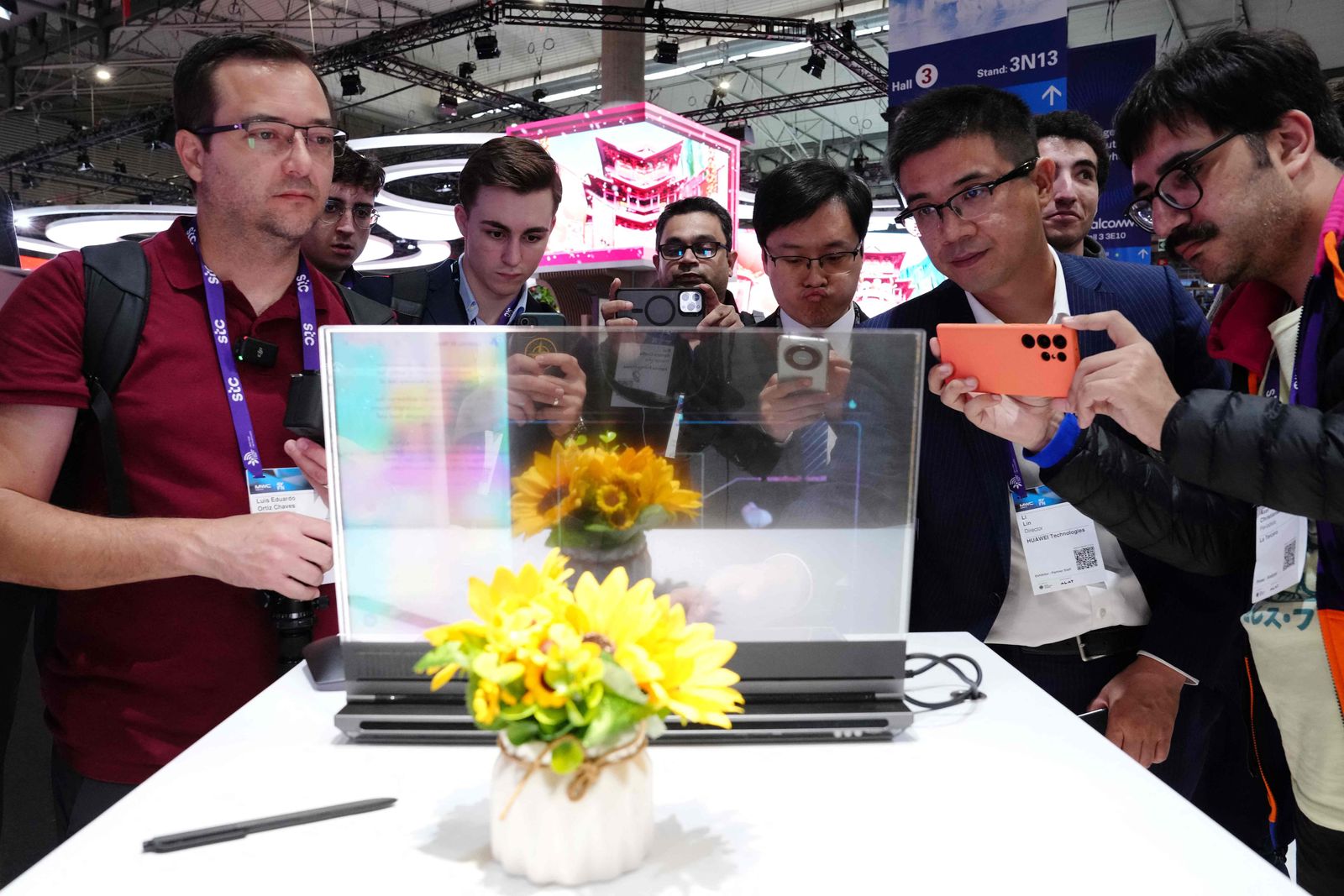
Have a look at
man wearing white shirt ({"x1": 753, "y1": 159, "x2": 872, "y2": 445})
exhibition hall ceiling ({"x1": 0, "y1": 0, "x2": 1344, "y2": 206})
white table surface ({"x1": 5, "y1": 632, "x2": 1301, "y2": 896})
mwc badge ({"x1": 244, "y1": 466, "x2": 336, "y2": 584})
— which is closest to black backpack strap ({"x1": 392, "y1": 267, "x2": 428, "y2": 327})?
man wearing white shirt ({"x1": 753, "y1": 159, "x2": 872, "y2": 445})

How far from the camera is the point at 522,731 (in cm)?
77

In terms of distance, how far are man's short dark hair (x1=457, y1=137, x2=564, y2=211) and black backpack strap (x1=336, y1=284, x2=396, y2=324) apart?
3.34ft

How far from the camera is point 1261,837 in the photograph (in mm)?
1784

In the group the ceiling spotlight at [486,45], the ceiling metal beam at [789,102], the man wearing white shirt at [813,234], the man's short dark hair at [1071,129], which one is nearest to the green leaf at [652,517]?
the man wearing white shirt at [813,234]

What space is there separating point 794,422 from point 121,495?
1089 millimetres

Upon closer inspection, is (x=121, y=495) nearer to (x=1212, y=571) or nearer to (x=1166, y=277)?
(x=1212, y=571)

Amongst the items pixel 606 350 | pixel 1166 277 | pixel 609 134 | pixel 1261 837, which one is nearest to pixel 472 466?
pixel 606 350

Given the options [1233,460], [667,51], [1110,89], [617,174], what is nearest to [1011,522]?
[1233,460]

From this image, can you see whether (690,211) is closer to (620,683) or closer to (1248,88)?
(1248,88)

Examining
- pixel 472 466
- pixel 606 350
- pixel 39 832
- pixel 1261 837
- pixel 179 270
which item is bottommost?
pixel 39 832

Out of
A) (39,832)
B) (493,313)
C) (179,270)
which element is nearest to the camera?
(179,270)

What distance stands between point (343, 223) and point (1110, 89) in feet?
11.9

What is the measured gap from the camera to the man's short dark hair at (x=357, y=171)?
3084mm

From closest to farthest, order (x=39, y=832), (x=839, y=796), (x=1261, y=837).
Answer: (x=839, y=796) → (x=1261, y=837) → (x=39, y=832)
